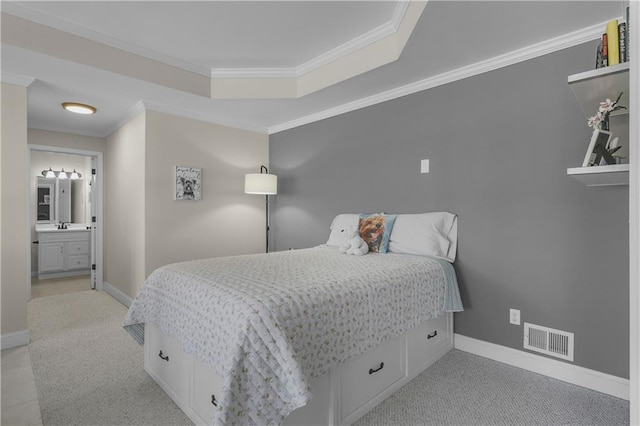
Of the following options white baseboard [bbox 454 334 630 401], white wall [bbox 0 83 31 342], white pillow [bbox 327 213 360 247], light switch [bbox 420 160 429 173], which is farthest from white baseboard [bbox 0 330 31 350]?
light switch [bbox 420 160 429 173]

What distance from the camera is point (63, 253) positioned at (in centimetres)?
564

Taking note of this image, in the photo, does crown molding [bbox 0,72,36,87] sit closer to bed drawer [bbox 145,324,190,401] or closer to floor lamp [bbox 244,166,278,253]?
floor lamp [bbox 244,166,278,253]

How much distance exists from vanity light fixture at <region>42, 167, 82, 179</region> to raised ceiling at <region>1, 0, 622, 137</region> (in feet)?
9.26

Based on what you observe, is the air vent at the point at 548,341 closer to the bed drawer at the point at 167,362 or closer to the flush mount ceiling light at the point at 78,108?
the bed drawer at the point at 167,362

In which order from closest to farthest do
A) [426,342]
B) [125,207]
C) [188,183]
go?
[426,342]
[188,183]
[125,207]

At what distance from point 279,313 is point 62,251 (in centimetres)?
606

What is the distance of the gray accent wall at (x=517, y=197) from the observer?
2.11 metres

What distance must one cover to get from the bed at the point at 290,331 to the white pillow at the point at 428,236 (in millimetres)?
176

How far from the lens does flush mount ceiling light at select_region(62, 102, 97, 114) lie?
3576mm

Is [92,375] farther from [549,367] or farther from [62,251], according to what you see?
[62,251]

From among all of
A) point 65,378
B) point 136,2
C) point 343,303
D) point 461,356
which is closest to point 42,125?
point 136,2

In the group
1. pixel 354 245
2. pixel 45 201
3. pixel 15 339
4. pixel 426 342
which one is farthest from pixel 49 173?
pixel 426 342

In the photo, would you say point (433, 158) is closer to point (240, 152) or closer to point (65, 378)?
point (240, 152)

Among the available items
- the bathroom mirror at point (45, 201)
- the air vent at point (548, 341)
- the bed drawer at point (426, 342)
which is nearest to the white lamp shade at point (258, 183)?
the bed drawer at point (426, 342)
